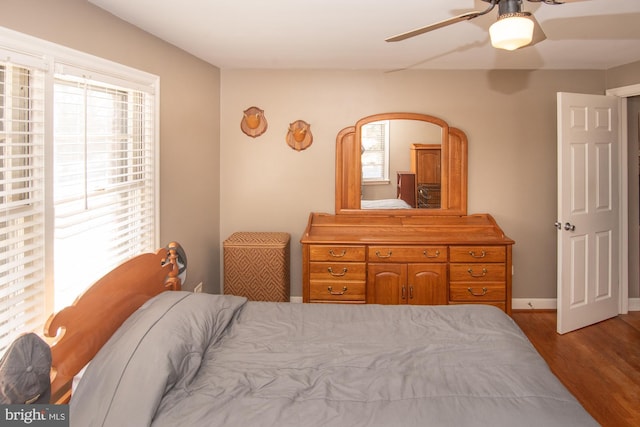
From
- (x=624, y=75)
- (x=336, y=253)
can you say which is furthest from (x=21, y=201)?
(x=624, y=75)

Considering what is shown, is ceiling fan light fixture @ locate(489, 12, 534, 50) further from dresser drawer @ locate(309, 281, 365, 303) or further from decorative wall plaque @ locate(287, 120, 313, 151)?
decorative wall plaque @ locate(287, 120, 313, 151)

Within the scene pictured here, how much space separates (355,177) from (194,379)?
8.98 ft

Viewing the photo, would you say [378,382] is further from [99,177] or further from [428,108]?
[428,108]

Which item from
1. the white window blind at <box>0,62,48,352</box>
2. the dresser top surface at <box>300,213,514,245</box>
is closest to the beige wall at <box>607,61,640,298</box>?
the dresser top surface at <box>300,213,514,245</box>

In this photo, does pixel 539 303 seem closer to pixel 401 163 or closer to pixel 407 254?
pixel 407 254

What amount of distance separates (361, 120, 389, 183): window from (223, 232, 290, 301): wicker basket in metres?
1.03

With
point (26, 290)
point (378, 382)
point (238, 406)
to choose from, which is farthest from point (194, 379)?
point (26, 290)

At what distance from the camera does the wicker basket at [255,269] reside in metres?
3.88

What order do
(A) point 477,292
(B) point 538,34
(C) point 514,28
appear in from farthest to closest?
1. (A) point 477,292
2. (B) point 538,34
3. (C) point 514,28

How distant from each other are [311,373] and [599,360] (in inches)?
99.0

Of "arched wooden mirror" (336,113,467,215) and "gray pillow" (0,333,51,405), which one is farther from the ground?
"arched wooden mirror" (336,113,467,215)

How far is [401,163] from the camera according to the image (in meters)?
4.18

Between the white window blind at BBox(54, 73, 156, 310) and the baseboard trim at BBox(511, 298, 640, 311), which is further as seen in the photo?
the baseboard trim at BBox(511, 298, 640, 311)

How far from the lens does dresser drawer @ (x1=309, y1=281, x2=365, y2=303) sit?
3.68 metres
